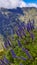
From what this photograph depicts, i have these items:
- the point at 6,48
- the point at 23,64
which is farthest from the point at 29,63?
the point at 6,48

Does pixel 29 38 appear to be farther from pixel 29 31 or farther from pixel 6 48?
pixel 6 48

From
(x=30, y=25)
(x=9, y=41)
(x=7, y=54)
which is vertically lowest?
(x=7, y=54)

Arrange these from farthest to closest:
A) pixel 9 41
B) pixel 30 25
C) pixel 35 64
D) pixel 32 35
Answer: pixel 9 41 < pixel 30 25 < pixel 32 35 < pixel 35 64

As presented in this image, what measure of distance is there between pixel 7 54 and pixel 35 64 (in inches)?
109

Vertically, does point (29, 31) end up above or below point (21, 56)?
above

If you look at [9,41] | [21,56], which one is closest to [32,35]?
A: [21,56]

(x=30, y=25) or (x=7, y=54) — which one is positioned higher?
(x=30, y=25)

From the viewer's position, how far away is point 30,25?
32.1 feet

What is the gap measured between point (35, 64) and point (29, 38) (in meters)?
1.63

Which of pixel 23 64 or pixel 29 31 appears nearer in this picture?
pixel 23 64

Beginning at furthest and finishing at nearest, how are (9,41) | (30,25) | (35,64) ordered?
(9,41), (30,25), (35,64)

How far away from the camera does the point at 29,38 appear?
9578 millimetres

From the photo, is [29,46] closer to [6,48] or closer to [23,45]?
[23,45]

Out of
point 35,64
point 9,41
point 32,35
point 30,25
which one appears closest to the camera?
point 35,64
